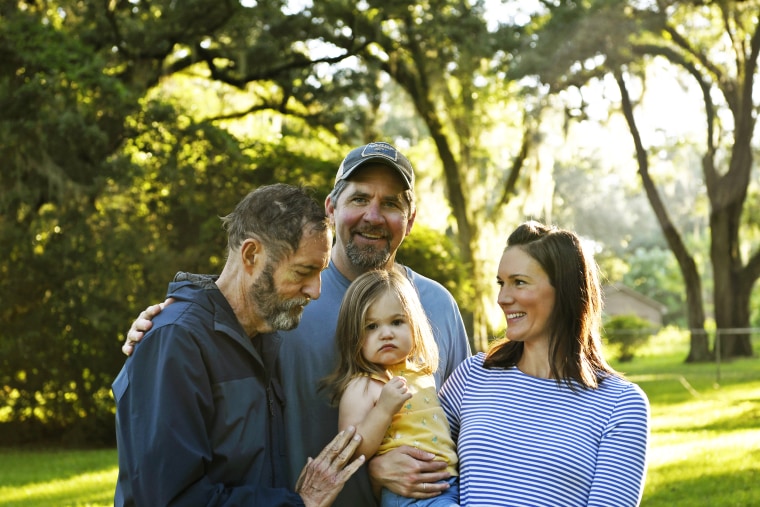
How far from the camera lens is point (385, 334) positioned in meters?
3.79

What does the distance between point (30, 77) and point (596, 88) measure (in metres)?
14.4

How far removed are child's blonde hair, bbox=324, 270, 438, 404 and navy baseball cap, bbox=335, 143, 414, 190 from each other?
1.48 feet

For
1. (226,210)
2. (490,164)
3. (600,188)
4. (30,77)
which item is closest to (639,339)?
(490,164)

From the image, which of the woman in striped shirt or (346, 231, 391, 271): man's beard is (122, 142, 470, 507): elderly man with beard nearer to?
(346, 231, 391, 271): man's beard

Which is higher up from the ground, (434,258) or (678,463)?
(434,258)

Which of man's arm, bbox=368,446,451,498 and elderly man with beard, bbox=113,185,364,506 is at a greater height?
elderly man with beard, bbox=113,185,364,506

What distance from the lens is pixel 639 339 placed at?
3278 centimetres

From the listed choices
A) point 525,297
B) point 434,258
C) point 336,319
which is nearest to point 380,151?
point 336,319

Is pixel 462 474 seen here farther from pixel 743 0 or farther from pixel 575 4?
pixel 743 0

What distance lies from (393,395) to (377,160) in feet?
3.40

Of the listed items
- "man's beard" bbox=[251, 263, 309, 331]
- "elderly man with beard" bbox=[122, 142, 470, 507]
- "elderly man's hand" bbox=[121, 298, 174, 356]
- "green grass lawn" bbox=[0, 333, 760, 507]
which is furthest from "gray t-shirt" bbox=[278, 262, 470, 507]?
"green grass lawn" bbox=[0, 333, 760, 507]

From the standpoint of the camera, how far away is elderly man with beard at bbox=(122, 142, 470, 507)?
363 cm

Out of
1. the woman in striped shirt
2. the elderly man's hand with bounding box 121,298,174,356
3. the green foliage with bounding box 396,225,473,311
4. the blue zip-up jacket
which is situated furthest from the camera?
the green foliage with bounding box 396,225,473,311

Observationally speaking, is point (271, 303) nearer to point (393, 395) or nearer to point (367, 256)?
point (393, 395)
